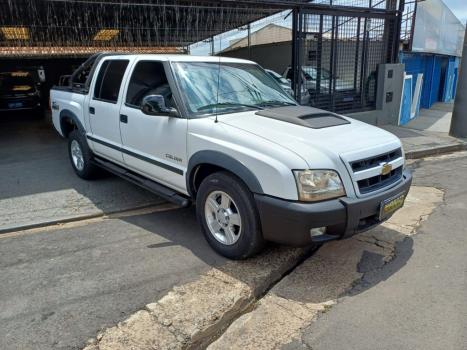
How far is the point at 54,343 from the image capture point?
2627 millimetres

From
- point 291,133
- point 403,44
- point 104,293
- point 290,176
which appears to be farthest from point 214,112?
point 403,44

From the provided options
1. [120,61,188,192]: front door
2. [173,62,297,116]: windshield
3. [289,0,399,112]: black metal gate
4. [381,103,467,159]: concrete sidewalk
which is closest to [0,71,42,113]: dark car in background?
[289,0,399,112]: black metal gate

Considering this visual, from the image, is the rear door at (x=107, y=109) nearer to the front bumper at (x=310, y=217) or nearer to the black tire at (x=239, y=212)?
the black tire at (x=239, y=212)

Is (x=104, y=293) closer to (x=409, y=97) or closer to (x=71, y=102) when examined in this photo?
(x=71, y=102)

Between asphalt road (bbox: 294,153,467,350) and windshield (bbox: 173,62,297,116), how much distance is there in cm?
206

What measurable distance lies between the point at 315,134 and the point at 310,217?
82cm

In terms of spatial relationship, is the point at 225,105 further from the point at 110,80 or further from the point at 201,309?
the point at 201,309

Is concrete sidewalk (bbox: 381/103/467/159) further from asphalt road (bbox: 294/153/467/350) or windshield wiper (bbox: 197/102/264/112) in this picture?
windshield wiper (bbox: 197/102/264/112)

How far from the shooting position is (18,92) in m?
12.7

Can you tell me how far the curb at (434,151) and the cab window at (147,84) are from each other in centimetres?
603

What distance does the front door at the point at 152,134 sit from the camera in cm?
406

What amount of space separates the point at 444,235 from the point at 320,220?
2.15 meters

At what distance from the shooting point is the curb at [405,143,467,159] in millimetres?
8592

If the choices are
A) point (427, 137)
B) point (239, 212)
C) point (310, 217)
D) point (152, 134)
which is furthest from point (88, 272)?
point (427, 137)
